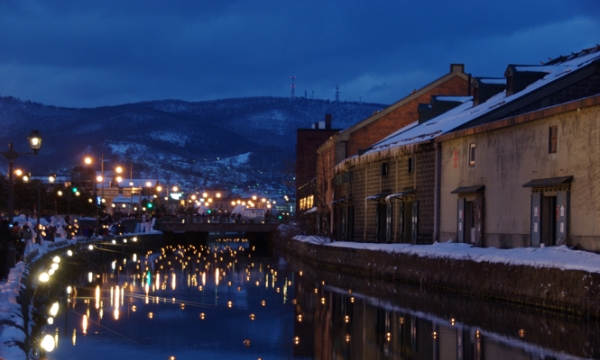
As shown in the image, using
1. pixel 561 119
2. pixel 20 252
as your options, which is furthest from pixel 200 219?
pixel 561 119

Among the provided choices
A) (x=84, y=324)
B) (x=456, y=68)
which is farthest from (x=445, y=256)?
(x=456, y=68)

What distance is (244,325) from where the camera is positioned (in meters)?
22.0

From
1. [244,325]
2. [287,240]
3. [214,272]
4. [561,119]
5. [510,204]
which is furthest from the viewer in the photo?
[287,240]

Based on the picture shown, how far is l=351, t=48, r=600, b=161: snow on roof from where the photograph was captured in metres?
39.8

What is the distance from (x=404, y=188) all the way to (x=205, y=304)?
20.9 metres

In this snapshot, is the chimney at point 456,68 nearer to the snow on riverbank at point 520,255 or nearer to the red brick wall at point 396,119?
the red brick wall at point 396,119

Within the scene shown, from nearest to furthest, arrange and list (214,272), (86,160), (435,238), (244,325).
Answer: (244,325)
(435,238)
(214,272)
(86,160)

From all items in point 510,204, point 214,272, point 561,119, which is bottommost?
point 214,272

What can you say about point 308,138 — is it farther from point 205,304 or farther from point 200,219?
point 205,304

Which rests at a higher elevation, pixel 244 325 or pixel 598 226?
pixel 598 226

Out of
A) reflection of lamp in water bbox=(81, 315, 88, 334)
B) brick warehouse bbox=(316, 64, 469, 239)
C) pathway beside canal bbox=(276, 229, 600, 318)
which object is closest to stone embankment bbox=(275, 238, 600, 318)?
pathway beside canal bbox=(276, 229, 600, 318)

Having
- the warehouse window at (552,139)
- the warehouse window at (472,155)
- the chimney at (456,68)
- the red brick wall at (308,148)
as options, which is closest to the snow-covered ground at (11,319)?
the warehouse window at (552,139)

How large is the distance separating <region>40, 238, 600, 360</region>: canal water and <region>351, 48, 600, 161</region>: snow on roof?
1017 cm

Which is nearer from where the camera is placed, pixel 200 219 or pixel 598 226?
pixel 598 226
